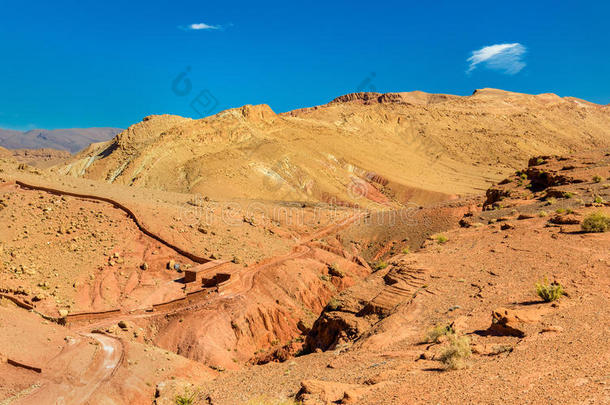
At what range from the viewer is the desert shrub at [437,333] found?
8.91 m

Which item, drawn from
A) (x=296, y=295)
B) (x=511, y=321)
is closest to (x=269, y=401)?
(x=511, y=321)

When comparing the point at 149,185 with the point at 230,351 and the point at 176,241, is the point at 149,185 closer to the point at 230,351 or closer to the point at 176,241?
the point at 176,241

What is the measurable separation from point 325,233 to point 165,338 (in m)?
21.3

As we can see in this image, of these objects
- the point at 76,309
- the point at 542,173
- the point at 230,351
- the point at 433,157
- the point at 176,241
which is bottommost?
the point at 230,351

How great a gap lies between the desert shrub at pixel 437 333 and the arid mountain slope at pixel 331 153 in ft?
130

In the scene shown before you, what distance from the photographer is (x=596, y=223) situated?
1359 centimetres

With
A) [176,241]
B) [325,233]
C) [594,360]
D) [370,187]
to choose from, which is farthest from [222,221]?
[370,187]

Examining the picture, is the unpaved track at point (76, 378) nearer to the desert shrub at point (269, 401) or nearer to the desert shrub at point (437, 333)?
the desert shrub at point (269, 401)

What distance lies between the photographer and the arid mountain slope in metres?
53.0

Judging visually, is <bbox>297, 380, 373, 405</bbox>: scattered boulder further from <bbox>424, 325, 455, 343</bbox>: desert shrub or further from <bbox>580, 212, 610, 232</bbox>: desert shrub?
<bbox>580, 212, 610, 232</bbox>: desert shrub

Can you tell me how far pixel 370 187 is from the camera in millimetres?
61312

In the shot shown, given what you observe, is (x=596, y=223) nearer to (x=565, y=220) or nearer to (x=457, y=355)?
(x=565, y=220)

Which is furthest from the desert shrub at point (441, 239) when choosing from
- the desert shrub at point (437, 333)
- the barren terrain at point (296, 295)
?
the desert shrub at point (437, 333)

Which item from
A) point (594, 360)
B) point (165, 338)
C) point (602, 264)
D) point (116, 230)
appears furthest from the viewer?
point (116, 230)
